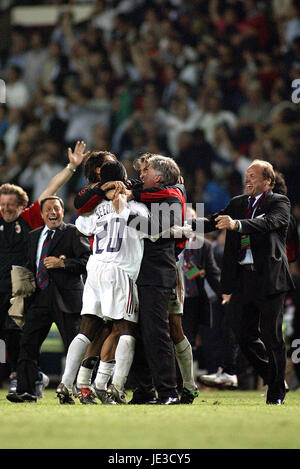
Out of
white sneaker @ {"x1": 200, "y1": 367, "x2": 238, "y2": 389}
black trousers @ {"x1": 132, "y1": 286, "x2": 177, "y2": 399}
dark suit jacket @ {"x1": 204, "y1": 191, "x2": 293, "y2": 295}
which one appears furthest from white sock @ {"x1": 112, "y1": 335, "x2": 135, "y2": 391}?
white sneaker @ {"x1": 200, "y1": 367, "x2": 238, "y2": 389}

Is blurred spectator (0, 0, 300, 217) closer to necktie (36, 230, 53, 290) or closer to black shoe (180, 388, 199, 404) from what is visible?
necktie (36, 230, 53, 290)

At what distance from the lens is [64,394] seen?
7418 mm

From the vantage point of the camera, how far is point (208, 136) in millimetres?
13727

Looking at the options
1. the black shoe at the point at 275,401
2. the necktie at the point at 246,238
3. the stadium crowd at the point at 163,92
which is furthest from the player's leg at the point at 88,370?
the stadium crowd at the point at 163,92

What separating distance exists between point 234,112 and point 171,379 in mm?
7434

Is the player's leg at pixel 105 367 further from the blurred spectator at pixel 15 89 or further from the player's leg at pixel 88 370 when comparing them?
the blurred spectator at pixel 15 89

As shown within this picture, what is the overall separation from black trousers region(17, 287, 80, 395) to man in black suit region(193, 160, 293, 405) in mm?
1476

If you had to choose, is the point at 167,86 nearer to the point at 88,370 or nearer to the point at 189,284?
the point at 189,284

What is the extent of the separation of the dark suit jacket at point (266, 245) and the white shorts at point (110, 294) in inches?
33.9

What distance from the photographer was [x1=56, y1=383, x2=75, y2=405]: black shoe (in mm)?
7367

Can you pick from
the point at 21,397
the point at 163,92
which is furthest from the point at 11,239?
the point at 163,92

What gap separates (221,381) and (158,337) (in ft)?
11.0
